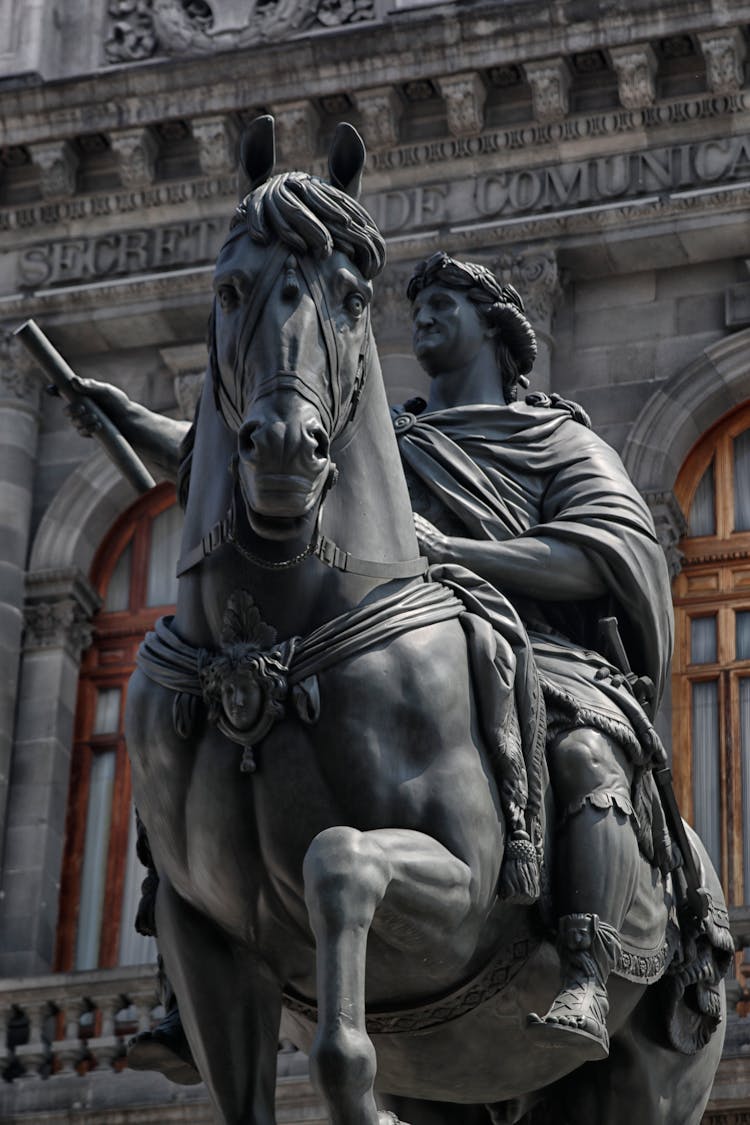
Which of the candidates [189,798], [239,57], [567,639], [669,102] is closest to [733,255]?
[669,102]

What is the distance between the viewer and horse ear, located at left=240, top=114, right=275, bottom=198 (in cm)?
638

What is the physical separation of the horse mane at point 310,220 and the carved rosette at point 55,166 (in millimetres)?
15300

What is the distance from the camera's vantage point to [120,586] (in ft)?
68.3

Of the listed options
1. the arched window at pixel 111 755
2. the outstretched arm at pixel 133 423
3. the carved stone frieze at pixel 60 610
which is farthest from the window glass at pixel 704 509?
the outstretched arm at pixel 133 423

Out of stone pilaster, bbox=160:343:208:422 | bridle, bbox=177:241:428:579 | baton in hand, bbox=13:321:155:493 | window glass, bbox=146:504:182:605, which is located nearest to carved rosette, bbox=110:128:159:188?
stone pilaster, bbox=160:343:208:422

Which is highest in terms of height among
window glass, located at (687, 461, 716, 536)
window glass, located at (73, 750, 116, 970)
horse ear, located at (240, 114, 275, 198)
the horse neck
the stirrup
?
window glass, located at (687, 461, 716, 536)

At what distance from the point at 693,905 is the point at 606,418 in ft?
41.4

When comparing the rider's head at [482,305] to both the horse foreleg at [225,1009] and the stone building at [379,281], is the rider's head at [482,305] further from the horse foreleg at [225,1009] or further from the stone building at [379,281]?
the stone building at [379,281]

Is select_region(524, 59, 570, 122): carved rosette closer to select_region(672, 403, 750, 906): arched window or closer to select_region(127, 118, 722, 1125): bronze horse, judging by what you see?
select_region(672, 403, 750, 906): arched window

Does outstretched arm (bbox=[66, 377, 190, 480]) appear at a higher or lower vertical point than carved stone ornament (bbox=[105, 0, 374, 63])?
lower

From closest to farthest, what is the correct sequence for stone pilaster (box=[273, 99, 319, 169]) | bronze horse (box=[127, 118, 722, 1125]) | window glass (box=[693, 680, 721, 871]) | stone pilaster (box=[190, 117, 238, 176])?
bronze horse (box=[127, 118, 722, 1125]), window glass (box=[693, 680, 721, 871]), stone pilaster (box=[273, 99, 319, 169]), stone pilaster (box=[190, 117, 238, 176])

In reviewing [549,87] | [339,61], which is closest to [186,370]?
[339,61]

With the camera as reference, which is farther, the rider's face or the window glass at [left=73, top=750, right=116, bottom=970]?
the window glass at [left=73, top=750, right=116, bottom=970]

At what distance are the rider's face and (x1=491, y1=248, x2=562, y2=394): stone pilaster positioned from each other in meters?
12.1
